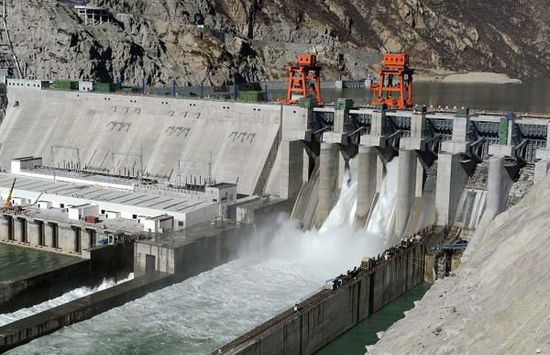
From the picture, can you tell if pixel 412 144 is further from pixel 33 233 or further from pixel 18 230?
pixel 18 230

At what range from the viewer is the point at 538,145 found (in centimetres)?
5244

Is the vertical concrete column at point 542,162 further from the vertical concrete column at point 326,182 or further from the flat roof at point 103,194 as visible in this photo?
the flat roof at point 103,194

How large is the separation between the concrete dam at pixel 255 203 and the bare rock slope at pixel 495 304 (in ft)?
24.4

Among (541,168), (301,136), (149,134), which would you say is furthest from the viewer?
(149,134)

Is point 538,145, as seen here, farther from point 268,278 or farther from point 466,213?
point 268,278

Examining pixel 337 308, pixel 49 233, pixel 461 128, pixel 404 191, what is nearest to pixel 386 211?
pixel 404 191

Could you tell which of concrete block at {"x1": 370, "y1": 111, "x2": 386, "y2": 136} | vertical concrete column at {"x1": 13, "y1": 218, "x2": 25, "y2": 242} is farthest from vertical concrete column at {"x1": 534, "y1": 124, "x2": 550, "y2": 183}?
vertical concrete column at {"x1": 13, "y1": 218, "x2": 25, "y2": 242}

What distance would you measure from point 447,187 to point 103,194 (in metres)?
24.1

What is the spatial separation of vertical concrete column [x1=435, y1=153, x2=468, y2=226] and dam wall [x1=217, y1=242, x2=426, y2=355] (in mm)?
5002

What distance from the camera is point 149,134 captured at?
2687 inches

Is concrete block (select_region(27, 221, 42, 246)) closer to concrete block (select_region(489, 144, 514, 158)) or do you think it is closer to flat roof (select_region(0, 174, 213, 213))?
flat roof (select_region(0, 174, 213, 213))

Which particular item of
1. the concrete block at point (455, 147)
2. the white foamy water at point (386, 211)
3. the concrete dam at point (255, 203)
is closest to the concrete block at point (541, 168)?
the concrete dam at point (255, 203)

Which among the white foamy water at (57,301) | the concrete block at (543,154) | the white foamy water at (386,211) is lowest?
the white foamy water at (57,301)

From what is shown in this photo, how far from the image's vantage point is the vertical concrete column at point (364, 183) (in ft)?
179
